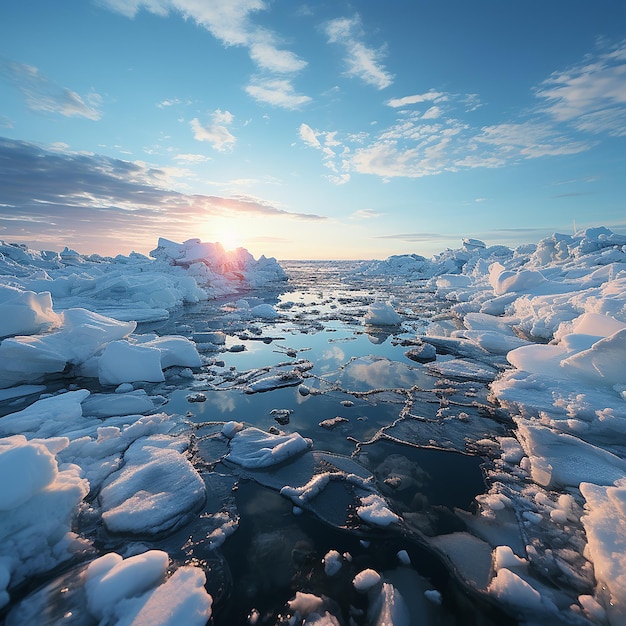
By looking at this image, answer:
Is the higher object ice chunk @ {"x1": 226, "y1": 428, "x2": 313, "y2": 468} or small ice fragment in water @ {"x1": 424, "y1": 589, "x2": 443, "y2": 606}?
small ice fragment in water @ {"x1": 424, "y1": 589, "x2": 443, "y2": 606}

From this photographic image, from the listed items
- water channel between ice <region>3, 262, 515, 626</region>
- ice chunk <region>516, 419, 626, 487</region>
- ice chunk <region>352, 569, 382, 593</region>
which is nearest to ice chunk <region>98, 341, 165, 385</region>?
water channel between ice <region>3, 262, 515, 626</region>

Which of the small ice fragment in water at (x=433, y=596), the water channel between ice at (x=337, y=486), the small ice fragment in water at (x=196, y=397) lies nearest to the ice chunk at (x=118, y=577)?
the water channel between ice at (x=337, y=486)

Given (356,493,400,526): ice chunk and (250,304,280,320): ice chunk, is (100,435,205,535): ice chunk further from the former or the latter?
(250,304,280,320): ice chunk

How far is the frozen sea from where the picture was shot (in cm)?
255

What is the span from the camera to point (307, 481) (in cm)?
400

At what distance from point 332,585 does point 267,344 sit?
329 inches

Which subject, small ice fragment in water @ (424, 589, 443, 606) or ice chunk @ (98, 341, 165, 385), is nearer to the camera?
small ice fragment in water @ (424, 589, 443, 606)

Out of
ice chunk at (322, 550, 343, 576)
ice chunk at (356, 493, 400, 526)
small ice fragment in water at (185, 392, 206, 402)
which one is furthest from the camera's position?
small ice fragment in water at (185, 392, 206, 402)

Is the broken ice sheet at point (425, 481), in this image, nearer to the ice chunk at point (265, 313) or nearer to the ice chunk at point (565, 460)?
the ice chunk at point (565, 460)

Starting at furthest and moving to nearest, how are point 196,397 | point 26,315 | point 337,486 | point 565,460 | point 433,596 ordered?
1. point 26,315
2. point 196,397
3. point 565,460
4. point 337,486
5. point 433,596

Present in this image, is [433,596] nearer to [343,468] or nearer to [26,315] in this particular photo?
[343,468]

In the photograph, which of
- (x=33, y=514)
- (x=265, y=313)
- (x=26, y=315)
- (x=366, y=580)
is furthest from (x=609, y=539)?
(x=265, y=313)

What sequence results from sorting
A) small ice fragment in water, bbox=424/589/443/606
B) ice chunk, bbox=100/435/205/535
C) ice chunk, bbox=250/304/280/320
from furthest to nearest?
ice chunk, bbox=250/304/280/320
ice chunk, bbox=100/435/205/535
small ice fragment in water, bbox=424/589/443/606

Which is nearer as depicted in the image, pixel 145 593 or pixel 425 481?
pixel 145 593
